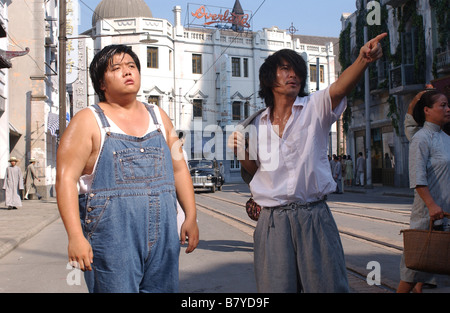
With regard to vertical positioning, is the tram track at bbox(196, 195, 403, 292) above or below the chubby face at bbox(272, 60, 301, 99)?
below

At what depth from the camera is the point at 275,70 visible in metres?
3.19

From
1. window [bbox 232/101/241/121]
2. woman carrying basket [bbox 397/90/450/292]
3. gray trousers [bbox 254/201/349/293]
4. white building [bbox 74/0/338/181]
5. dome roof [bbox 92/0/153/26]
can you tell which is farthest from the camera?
window [bbox 232/101/241/121]

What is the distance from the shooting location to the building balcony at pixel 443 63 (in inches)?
892

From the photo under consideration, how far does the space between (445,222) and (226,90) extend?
144 feet

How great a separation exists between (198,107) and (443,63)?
27408 millimetres

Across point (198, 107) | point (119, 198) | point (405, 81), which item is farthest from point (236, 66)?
point (119, 198)

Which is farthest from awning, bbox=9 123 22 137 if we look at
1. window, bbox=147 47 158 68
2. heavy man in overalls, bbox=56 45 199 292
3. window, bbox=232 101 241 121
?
window, bbox=232 101 241 121

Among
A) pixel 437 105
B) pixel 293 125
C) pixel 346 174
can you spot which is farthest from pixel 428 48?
pixel 293 125

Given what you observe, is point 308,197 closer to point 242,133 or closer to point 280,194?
point 280,194

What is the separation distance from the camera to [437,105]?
4539 mm

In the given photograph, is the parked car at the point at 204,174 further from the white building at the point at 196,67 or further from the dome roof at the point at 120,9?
the dome roof at the point at 120,9

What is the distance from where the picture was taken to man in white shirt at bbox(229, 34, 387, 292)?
2.85 m

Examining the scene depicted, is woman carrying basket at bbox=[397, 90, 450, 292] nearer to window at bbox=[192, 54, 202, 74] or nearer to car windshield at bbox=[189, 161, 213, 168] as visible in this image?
car windshield at bbox=[189, 161, 213, 168]

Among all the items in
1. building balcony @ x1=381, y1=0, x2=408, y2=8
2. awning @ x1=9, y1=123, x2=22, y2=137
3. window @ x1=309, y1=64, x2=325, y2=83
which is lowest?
awning @ x1=9, y1=123, x2=22, y2=137
